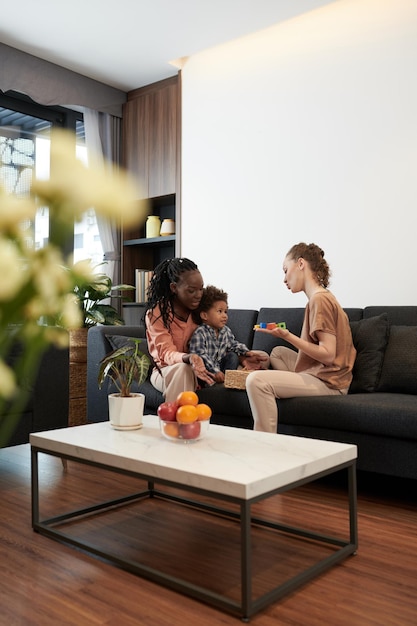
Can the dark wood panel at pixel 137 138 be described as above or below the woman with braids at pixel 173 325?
→ above

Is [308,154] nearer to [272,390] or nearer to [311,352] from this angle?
[311,352]

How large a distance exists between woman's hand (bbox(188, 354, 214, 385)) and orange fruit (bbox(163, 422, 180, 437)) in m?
0.92

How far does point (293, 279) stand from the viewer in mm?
2857

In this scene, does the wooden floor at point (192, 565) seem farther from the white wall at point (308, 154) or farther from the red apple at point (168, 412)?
the white wall at point (308, 154)

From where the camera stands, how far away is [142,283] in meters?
4.95

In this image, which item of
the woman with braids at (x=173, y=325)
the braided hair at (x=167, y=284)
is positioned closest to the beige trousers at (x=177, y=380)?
the woman with braids at (x=173, y=325)

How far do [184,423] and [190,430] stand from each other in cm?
4

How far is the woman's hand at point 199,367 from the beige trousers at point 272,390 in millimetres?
302

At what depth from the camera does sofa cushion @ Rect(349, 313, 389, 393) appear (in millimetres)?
2838

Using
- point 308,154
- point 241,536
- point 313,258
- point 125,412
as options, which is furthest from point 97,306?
point 241,536

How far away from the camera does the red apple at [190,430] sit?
1944 mm

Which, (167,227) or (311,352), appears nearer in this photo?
(311,352)

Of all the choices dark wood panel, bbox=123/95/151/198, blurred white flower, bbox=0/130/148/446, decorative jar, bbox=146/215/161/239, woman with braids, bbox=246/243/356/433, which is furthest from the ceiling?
blurred white flower, bbox=0/130/148/446

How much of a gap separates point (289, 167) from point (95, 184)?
3.91m
